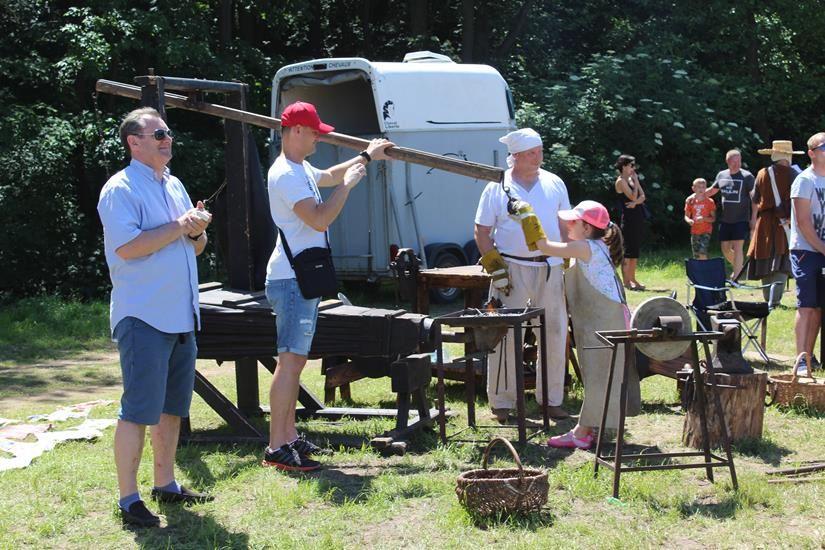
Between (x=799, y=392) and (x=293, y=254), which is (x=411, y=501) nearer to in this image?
(x=293, y=254)

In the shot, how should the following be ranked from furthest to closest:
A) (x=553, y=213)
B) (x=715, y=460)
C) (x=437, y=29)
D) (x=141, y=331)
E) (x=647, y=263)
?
Answer: (x=437, y=29) < (x=647, y=263) < (x=553, y=213) < (x=715, y=460) < (x=141, y=331)

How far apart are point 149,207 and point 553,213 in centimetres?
280

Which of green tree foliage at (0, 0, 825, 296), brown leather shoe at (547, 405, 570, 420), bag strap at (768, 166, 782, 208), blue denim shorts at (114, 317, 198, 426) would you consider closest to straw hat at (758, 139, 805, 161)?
bag strap at (768, 166, 782, 208)

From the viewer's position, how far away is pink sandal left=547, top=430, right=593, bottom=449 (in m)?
6.06

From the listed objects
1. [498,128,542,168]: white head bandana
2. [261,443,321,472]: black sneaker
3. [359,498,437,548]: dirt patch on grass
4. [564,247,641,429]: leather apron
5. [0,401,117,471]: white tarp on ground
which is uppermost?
[498,128,542,168]: white head bandana

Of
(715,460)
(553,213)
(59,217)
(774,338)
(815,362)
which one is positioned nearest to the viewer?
(715,460)

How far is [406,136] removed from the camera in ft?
42.7

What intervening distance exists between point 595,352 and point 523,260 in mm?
948

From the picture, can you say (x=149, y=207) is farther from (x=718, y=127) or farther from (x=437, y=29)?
(x=437, y=29)

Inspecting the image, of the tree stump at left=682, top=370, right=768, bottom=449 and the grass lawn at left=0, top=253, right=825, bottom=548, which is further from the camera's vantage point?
the tree stump at left=682, top=370, right=768, bottom=449

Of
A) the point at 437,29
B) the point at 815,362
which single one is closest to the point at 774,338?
the point at 815,362

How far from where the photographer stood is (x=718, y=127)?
1970 cm

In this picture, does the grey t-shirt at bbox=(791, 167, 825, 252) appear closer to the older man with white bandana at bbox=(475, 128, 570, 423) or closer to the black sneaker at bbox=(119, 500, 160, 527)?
the older man with white bandana at bbox=(475, 128, 570, 423)

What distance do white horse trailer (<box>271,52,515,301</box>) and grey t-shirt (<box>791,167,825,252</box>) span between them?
5952 millimetres
